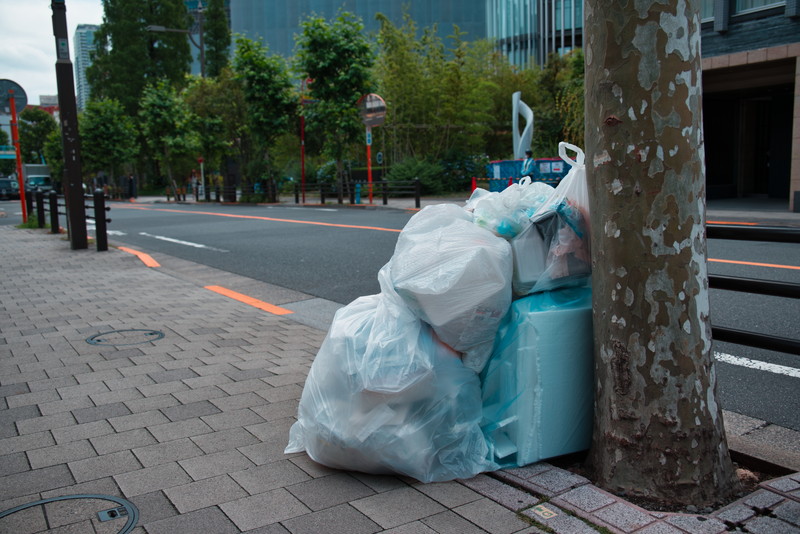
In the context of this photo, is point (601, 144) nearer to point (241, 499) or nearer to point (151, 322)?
point (241, 499)

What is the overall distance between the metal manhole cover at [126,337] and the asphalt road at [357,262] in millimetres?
1998

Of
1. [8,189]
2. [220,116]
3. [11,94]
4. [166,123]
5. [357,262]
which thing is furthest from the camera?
[8,189]

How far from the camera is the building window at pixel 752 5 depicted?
1532cm

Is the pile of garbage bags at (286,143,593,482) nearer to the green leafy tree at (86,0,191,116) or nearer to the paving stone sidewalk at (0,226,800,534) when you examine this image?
the paving stone sidewalk at (0,226,800,534)

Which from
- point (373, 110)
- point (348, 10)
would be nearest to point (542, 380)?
point (373, 110)

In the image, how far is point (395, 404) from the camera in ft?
8.69

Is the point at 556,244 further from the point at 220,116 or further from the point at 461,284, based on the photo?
the point at 220,116

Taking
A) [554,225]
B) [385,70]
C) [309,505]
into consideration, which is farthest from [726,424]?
[385,70]

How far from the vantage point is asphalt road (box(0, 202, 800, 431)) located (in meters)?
3.84

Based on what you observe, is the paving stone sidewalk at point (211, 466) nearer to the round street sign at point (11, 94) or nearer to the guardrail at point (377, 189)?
the round street sign at point (11, 94)

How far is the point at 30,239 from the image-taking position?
1402cm

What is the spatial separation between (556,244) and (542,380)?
0.55 metres

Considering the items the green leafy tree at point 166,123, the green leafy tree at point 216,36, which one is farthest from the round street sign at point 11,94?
the green leafy tree at point 216,36

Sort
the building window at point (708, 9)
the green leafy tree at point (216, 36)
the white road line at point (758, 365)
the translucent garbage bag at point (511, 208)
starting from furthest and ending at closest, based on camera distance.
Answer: the green leafy tree at point (216, 36), the building window at point (708, 9), the white road line at point (758, 365), the translucent garbage bag at point (511, 208)
